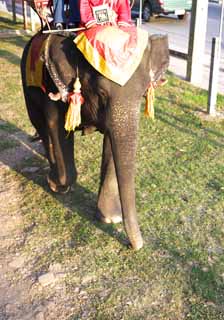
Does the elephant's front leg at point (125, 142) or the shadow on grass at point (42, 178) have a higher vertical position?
the elephant's front leg at point (125, 142)

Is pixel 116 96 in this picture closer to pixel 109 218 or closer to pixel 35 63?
pixel 35 63

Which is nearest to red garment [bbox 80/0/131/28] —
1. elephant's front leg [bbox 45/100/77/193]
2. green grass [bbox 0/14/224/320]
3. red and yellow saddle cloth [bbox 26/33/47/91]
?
red and yellow saddle cloth [bbox 26/33/47/91]

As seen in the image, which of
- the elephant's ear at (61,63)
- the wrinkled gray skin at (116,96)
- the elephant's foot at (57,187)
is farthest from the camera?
the elephant's foot at (57,187)

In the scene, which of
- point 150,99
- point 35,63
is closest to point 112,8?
point 150,99

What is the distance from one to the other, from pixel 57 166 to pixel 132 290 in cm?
122

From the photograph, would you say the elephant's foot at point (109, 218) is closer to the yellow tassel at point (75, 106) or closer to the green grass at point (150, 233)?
the green grass at point (150, 233)

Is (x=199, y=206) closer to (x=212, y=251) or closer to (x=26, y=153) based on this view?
(x=212, y=251)

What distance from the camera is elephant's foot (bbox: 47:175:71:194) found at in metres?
3.99

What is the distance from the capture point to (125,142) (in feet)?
9.50

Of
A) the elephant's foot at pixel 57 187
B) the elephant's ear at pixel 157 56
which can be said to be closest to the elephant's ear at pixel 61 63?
the elephant's ear at pixel 157 56

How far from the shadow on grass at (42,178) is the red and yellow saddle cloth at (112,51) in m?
1.25

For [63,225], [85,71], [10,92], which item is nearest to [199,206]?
[63,225]

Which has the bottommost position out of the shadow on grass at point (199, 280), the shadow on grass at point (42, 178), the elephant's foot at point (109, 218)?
the shadow on grass at point (42, 178)

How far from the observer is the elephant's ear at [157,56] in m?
2.95
